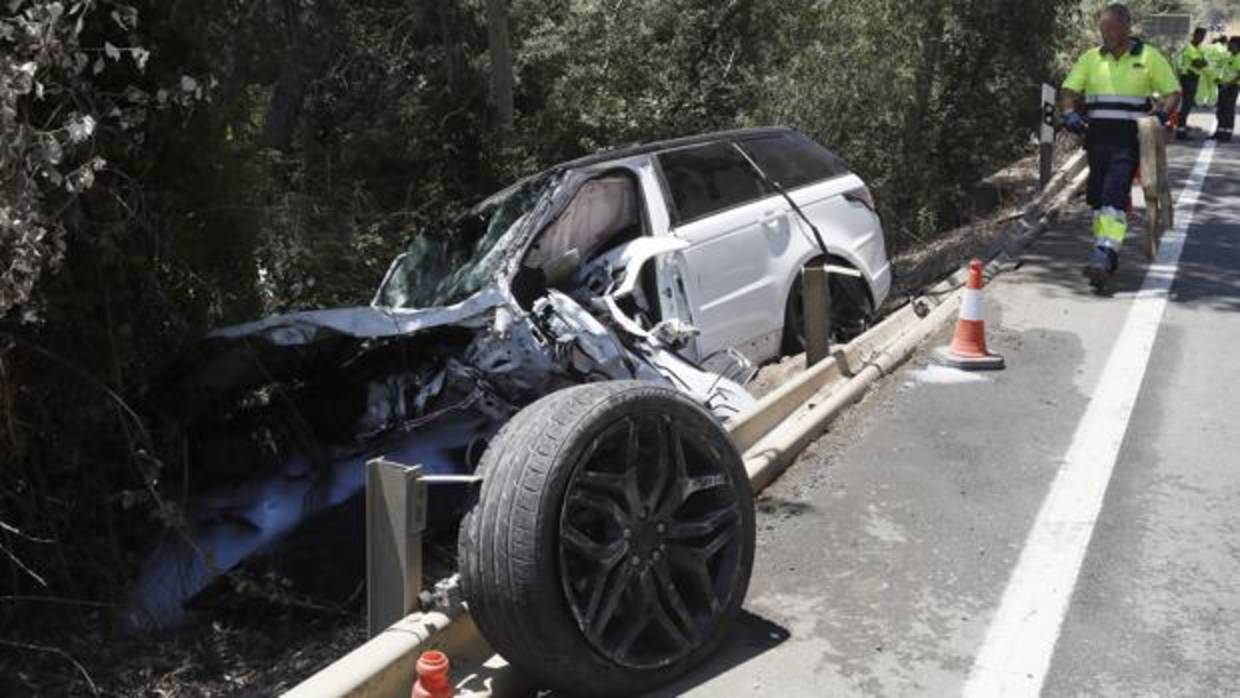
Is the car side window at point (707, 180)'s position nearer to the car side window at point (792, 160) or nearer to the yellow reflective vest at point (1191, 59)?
the car side window at point (792, 160)

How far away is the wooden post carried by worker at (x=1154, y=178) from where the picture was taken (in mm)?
8734

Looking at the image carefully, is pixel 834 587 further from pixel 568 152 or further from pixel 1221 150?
pixel 1221 150

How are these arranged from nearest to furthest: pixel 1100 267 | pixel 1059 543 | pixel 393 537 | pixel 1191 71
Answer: pixel 393 537, pixel 1059 543, pixel 1100 267, pixel 1191 71

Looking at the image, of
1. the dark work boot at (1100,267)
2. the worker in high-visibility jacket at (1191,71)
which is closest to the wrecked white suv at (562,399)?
the dark work boot at (1100,267)

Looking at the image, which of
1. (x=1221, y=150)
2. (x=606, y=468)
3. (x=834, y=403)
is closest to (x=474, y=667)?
(x=606, y=468)

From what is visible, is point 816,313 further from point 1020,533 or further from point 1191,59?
point 1191,59

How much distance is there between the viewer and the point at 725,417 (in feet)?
19.8

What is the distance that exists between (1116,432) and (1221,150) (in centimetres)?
1423

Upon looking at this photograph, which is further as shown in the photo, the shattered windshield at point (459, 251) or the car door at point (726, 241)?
the car door at point (726, 241)

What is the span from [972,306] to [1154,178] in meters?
2.92

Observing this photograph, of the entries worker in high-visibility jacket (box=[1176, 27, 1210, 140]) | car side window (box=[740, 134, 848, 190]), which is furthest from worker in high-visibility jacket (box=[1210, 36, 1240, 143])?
car side window (box=[740, 134, 848, 190])

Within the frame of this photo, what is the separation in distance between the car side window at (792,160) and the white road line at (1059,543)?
7.51 ft

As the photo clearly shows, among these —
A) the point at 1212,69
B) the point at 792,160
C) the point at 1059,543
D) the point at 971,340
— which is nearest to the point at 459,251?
the point at 792,160

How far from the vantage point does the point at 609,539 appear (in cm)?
365
